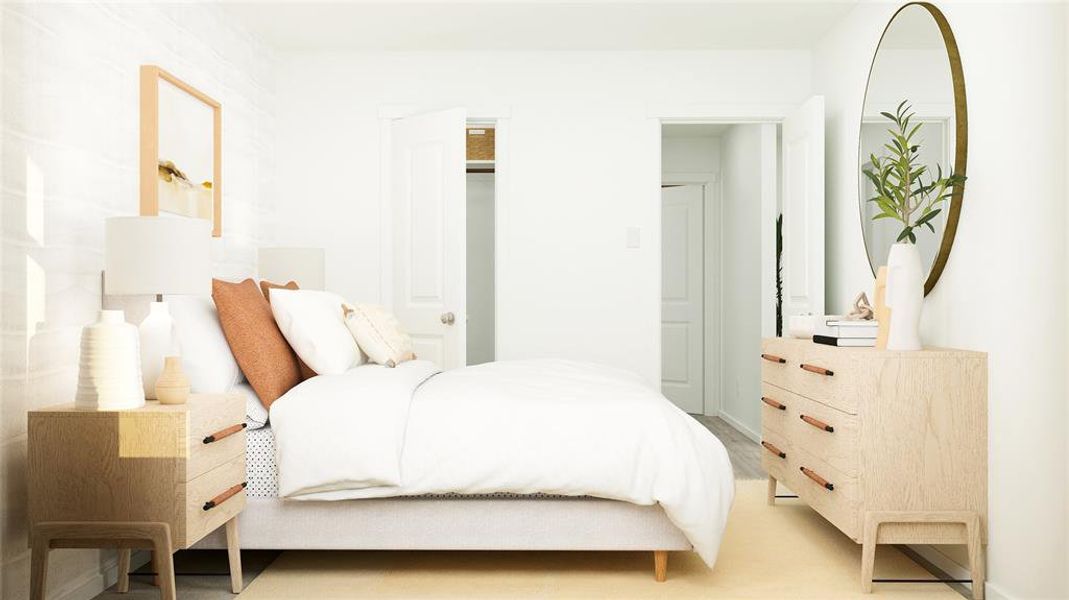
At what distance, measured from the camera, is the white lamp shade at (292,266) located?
14.0ft

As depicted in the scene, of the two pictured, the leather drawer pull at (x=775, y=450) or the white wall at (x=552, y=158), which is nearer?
the leather drawer pull at (x=775, y=450)

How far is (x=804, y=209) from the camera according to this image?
13.8ft

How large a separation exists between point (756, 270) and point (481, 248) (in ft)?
7.76

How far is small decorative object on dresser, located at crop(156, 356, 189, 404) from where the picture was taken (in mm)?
2301

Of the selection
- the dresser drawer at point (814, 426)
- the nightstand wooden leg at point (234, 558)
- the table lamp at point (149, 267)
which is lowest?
the nightstand wooden leg at point (234, 558)

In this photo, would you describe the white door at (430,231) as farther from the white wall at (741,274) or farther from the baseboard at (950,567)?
the baseboard at (950,567)

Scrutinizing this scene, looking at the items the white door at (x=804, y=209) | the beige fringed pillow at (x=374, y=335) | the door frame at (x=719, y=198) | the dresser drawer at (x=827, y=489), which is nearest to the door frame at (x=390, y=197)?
the door frame at (x=719, y=198)

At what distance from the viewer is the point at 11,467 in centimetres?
231

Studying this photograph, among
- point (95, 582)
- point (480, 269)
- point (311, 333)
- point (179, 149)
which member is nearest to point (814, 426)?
point (311, 333)

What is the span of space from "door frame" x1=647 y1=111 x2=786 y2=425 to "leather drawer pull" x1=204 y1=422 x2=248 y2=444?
2848 mm

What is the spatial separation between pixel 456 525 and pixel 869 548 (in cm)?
141

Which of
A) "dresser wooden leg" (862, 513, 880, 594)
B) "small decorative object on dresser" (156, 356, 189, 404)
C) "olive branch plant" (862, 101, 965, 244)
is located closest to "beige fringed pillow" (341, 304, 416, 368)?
"small decorative object on dresser" (156, 356, 189, 404)

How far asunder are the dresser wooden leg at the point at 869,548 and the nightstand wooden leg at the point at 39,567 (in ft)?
8.22

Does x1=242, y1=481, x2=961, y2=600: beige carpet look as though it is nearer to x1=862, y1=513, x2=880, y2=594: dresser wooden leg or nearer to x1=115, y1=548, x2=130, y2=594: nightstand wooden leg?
x1=862, y1=513, x2=880, y2=594: dresser wooden leg
